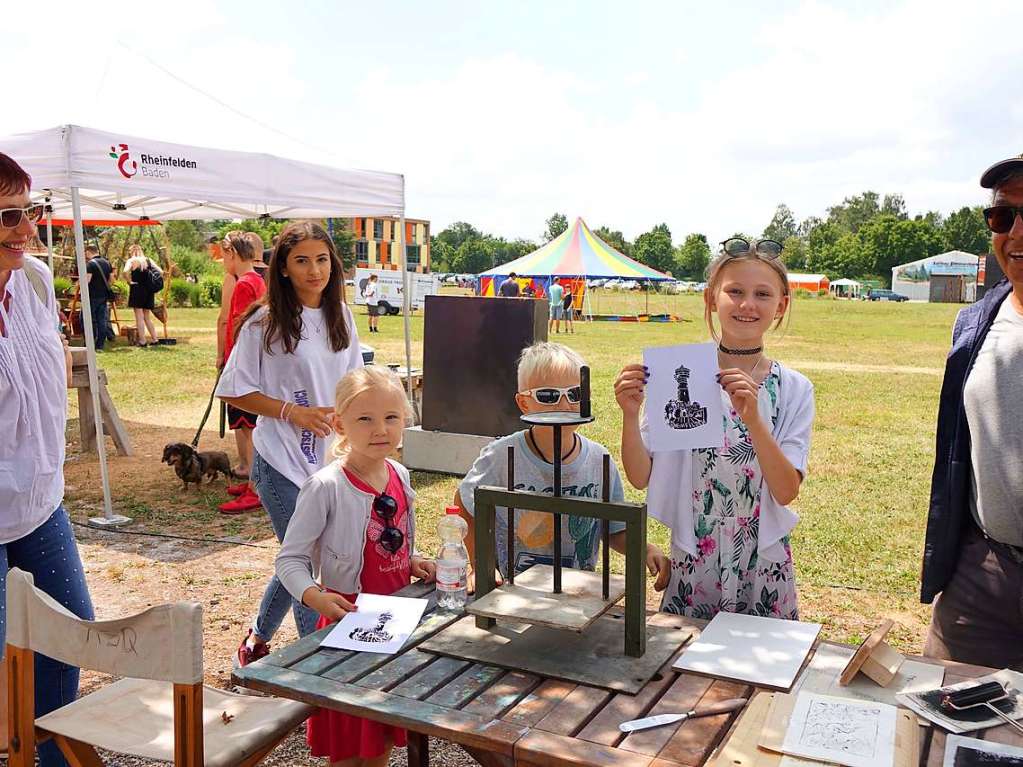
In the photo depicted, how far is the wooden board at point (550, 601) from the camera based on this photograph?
83.9 inches

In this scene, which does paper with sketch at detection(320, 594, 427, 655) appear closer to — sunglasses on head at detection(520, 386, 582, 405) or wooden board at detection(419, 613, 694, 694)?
Result: wooden board at detection(419, 613, 694, 694)

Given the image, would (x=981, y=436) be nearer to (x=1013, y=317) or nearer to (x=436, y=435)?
(x=1013, y=317)

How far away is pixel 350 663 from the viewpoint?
226cm

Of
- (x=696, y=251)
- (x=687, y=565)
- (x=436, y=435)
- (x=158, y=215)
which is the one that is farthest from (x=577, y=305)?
(x=696, y=251)

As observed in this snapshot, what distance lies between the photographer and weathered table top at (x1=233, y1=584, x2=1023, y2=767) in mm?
1832

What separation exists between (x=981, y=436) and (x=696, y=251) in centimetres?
9985

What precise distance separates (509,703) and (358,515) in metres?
1.09

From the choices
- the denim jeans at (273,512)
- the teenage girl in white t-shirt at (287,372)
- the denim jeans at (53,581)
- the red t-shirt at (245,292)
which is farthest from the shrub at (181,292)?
the denim jeans at (53,581)

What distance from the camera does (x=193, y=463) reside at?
7730 mm

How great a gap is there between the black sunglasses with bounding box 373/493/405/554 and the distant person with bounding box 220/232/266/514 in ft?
13.1

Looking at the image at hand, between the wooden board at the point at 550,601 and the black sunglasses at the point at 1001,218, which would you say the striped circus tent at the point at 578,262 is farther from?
the wooden board at the point at 550,601

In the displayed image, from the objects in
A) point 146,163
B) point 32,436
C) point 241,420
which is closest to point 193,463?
point 241,420

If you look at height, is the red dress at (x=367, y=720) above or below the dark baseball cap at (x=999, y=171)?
below

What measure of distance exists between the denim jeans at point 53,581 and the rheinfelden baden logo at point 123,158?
3.97 m
